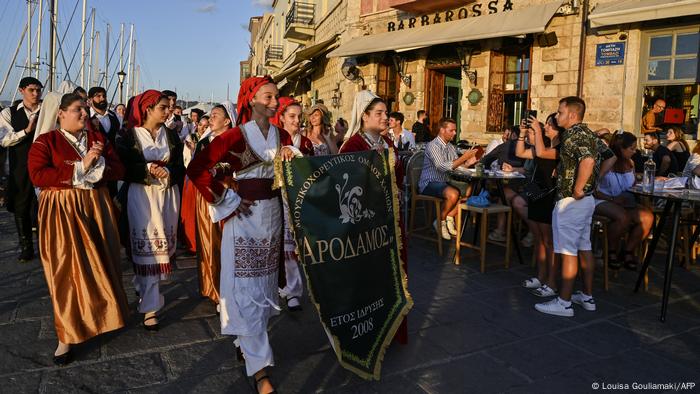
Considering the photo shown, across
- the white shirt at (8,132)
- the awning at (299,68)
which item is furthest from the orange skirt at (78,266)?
the awning at (299,68)

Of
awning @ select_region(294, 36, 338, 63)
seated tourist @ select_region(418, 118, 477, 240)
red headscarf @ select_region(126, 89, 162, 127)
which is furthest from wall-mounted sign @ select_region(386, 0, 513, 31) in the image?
red headscarf @ select_region(126, 89, 162, 127)

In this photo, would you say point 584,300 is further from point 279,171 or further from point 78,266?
point 78,266

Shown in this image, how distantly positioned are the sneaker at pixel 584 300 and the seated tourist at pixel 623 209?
133 cm

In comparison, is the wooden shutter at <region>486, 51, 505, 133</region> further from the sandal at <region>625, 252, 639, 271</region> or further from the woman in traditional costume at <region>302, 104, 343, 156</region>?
the woman in traditional costume at <region>302, 104, 343, 156</region>

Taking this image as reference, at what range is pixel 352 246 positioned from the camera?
3.12 metres

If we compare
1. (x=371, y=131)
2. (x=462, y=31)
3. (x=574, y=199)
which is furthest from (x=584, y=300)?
(x=462, y=31)

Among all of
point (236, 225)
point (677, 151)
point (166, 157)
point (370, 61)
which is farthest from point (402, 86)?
point (236, 225)

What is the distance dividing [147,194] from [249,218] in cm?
139

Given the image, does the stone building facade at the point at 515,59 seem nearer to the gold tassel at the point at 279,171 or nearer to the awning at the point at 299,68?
the awning at the point at 299,68

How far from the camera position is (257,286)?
3.12 metres

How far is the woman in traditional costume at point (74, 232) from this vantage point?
11.5 ft

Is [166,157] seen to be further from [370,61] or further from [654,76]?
[370,61]

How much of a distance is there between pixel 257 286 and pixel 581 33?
10194mm

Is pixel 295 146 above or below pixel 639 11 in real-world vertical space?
below
